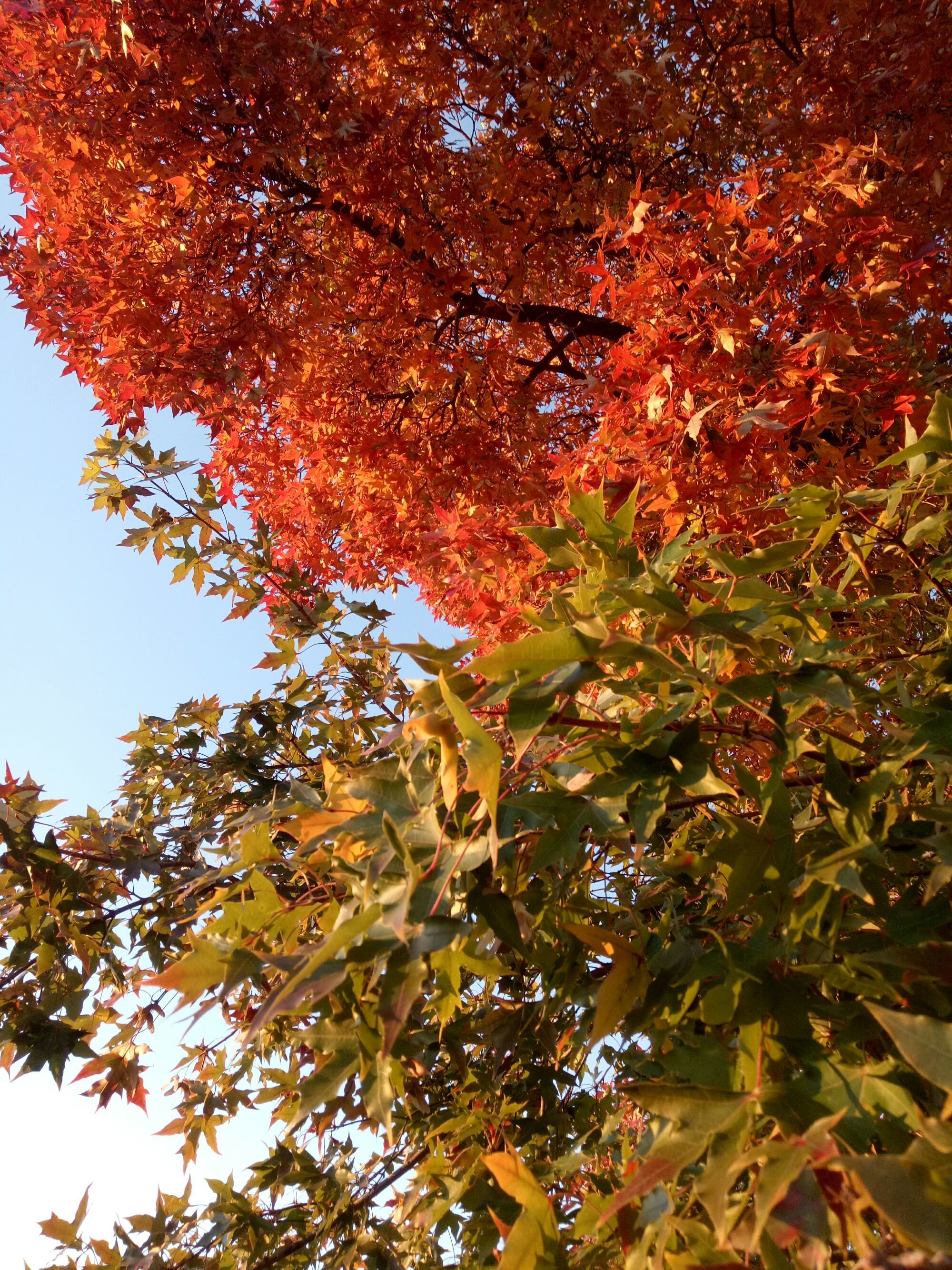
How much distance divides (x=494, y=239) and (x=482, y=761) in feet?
14.7

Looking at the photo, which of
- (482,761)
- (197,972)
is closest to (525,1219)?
(197,972)

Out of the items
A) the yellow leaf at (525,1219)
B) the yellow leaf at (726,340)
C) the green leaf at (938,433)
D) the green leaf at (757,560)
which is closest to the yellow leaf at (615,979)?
the yellow leaf at (525,1219)

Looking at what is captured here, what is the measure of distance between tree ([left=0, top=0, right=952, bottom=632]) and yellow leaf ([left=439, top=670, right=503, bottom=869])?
164cm

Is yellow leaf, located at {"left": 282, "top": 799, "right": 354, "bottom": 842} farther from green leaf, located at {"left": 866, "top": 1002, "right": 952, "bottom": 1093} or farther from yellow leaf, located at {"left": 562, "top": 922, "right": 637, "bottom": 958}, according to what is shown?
green leaf, located at {"left": 866, "top": 1002, "right": 952, "bottom": 1093}

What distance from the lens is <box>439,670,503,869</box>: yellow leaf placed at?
2.14 ft

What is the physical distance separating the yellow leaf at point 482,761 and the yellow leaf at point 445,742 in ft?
0.16

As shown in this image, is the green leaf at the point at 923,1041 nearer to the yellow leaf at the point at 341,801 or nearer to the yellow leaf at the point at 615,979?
the yellow leaf at the point at 615,979

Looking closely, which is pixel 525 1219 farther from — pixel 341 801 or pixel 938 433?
→ pixel 938 433

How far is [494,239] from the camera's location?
4445 millimetres

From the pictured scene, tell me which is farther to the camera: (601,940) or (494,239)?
(494,239)

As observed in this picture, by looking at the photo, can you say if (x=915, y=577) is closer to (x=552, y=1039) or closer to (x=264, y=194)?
(x=552, y=1039)

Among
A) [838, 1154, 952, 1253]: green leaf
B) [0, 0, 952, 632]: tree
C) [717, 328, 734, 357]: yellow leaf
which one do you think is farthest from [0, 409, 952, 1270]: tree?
[0, 0, 952, 632]: tree

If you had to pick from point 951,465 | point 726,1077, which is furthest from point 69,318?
point 726,1077

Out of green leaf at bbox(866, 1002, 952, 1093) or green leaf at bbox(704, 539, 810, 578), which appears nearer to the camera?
green leaf at bbox(866, 1002, 952, 1093)
